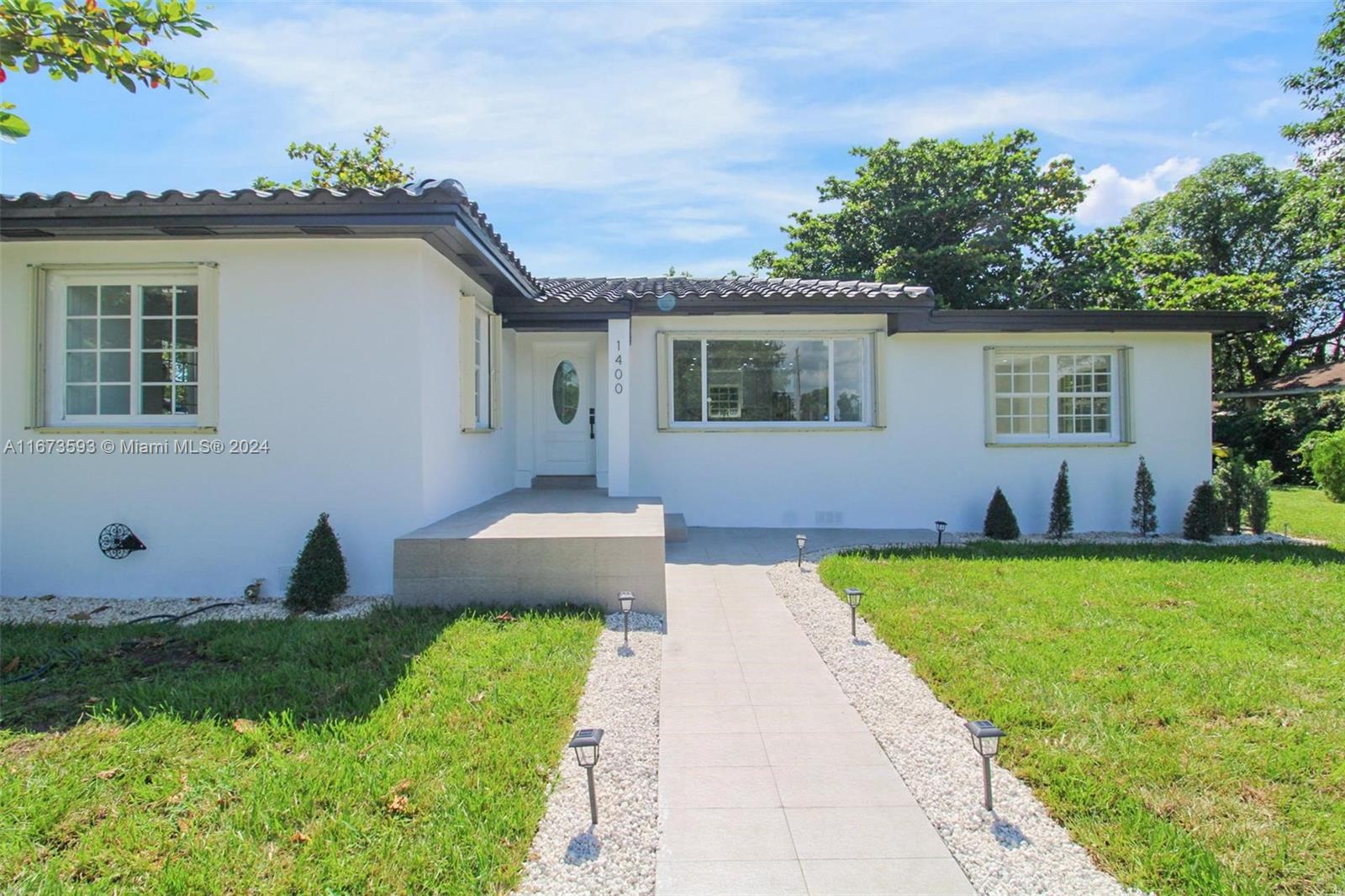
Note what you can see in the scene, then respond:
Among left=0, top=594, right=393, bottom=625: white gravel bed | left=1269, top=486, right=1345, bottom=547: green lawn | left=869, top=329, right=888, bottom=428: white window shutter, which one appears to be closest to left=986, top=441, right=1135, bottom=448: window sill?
left=869, top=329, right=888, bottom=428: white window shutter

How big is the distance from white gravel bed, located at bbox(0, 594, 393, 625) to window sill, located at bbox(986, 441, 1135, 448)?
30.9 feet

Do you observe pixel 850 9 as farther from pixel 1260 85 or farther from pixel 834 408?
pixel 1260 85

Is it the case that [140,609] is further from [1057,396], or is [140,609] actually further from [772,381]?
[1057,396]

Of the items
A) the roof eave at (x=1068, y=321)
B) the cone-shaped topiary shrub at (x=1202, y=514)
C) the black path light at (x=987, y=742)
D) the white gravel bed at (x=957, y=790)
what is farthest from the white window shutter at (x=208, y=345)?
the cone-shaped topiary shrub at (x=1202, y=514)

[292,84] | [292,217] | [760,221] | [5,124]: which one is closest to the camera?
[5,124]

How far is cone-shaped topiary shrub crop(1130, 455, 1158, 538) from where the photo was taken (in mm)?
10984

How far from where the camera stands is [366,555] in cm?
707

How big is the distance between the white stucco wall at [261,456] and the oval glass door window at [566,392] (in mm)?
5051

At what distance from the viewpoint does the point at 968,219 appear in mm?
24016

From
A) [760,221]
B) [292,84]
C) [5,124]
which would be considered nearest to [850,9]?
[292,84]

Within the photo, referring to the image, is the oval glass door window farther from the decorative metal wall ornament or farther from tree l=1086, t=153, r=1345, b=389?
tree l=1086, t=153, r=1345, b=389

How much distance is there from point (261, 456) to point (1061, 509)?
430 inches

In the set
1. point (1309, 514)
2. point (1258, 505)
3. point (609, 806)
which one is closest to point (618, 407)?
point (609, 806)

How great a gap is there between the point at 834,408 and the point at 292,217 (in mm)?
8086
